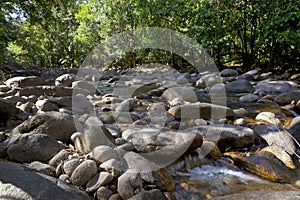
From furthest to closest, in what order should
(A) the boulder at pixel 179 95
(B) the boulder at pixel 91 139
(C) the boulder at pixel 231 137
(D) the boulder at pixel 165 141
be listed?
(A) the boulder at pixel 179 95
(C) the boulder at pixel 231 137
(D) the boulder at pixel 165 141
(B) the boulder at pixel 91 139

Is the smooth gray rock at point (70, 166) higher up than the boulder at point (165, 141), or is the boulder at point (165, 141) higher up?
the smooth gray rock at point (70, 166)

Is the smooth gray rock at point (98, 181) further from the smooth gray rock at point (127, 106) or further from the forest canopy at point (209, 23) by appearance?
the forest canopy at point (209, 23)

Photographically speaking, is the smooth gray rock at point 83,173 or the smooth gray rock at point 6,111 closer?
the smooth gray rock at point 83,173

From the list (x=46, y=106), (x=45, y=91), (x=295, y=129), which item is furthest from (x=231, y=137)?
(x=45, y=91)

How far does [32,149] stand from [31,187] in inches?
39.7

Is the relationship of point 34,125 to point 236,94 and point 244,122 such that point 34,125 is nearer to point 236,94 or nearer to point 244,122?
point 244,122

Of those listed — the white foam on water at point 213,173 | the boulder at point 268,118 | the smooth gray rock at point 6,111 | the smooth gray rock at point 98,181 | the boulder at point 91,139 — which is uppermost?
the smooth gray rock at point 6,111

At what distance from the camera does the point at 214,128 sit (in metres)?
3.56

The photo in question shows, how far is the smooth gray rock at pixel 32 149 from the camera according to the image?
262 centimetres

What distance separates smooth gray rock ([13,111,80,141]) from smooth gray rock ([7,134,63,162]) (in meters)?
0.37

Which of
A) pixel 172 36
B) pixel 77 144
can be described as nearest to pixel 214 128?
pixel 77 144

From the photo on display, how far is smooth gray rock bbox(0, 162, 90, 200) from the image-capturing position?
1.70 metres

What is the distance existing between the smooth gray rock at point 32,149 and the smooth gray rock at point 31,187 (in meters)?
0.64

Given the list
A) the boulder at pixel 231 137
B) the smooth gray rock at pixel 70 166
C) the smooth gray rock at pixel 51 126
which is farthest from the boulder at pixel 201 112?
the smooth gray rock at pixel 70 166
